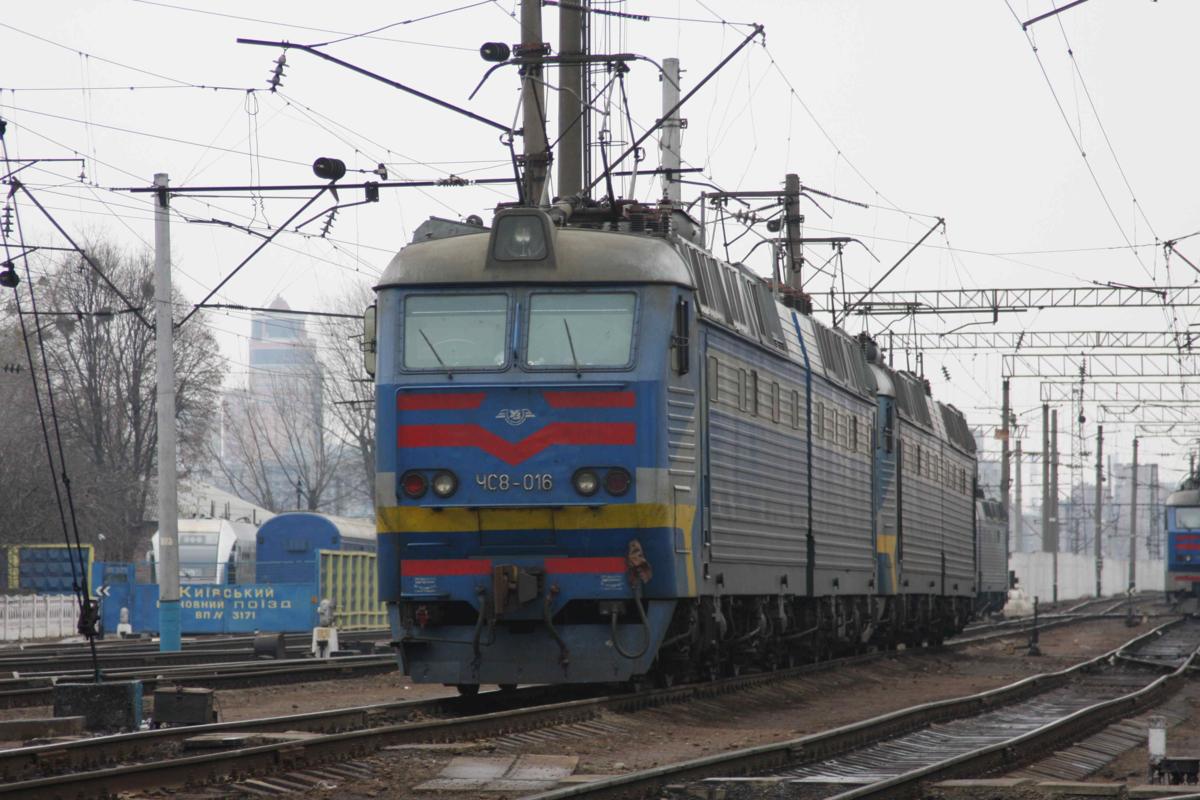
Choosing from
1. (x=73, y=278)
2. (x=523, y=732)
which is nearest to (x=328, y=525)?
(x=73, y=278)

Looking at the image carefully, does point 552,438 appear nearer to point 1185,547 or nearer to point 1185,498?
point 1185,547

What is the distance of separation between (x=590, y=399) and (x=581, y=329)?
0.62 metres

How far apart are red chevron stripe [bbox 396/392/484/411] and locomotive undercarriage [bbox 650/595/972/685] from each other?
104 inches

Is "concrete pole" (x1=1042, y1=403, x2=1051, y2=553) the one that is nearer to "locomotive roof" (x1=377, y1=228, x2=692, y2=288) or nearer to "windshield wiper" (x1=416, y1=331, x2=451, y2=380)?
"locomotive roof" (x1=377, y1=228, x2=692, y2=288)

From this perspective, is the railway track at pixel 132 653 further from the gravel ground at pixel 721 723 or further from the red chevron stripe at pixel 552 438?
the red chevron stripe at pixel 552 438

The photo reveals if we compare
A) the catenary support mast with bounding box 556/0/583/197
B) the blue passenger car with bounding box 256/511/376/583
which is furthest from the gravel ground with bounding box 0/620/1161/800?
the blue passenger car with bounding box 256/511/376/583

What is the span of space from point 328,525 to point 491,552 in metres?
32.6

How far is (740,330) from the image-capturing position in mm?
17047

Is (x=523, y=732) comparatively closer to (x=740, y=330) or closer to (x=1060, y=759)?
(x=1060, y=759)

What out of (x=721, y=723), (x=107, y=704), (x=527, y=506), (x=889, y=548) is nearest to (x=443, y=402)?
(x=527, y=506)

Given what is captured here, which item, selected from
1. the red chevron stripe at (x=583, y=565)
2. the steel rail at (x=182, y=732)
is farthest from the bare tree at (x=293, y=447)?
the red chevron stripe at (x=583, y=565)

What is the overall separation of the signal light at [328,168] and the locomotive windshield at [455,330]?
7736 mm

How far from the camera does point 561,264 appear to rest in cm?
1455

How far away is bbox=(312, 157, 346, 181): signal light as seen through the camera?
71.8ft
